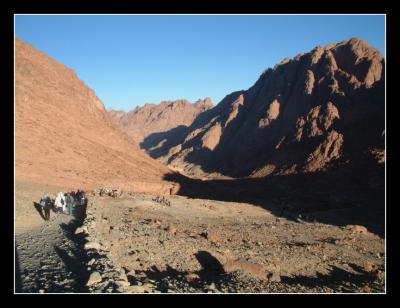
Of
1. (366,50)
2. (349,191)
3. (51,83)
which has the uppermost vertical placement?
(366,50)

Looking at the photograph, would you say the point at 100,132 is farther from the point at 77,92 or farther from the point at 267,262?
the point at 267,262

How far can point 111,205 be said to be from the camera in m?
21.1

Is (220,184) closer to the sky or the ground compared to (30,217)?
closer to the sky

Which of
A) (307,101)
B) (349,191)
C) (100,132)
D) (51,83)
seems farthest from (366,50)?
(51,83)

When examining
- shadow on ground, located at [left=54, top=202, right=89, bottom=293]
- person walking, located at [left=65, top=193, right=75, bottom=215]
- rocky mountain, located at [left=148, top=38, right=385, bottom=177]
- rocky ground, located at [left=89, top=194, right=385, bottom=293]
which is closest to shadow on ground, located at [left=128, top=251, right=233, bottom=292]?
rocky ground, located at [left=89, top=194, right=385, bottom=293]

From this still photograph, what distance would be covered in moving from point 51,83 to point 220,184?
25204 mm

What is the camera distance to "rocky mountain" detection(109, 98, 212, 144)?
451 feet

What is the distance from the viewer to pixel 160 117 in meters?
145

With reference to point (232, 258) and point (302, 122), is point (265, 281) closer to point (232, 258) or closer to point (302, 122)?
point (232, 258)

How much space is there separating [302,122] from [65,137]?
38019 mm

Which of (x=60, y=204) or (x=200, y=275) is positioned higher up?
(x=60, y=204)

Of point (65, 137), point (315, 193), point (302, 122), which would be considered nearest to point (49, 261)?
point (65, 137)
